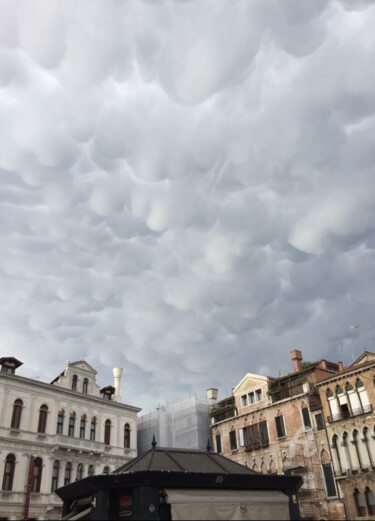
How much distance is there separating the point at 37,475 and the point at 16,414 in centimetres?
533

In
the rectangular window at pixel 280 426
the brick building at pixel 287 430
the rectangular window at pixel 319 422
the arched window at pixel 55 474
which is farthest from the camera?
the rectangular window at pixel 280 426

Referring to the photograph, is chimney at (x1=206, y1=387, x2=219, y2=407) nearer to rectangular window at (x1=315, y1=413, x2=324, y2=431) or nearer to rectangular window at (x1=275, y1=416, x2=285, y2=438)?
rectangular window at (x1=275, y1=416, x2=285, y2=438)

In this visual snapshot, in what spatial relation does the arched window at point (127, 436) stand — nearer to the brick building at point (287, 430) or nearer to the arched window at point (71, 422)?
the arched window at point (71, 422)

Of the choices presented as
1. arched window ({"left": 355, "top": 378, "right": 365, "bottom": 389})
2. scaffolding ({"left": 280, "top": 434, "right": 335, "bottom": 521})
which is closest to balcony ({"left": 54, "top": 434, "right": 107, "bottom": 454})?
scaffolding ({"left": 280, "top": 434, "right": 335, "bottom": 521})

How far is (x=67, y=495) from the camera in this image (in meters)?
16.5

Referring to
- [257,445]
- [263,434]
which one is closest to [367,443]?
[263,434]

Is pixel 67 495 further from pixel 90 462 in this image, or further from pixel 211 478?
pixel 90 462

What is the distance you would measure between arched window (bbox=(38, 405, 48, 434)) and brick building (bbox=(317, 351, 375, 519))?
79.9 ft

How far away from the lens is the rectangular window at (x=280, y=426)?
41.8 m

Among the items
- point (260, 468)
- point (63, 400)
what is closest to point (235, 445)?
point (260, 468)

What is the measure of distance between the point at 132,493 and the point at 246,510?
3552 millimetres

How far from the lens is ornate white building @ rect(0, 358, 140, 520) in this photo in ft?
124

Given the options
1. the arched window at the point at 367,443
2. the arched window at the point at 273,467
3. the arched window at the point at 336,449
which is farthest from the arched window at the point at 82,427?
the arched window at the point at 367,443

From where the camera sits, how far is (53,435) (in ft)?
136
